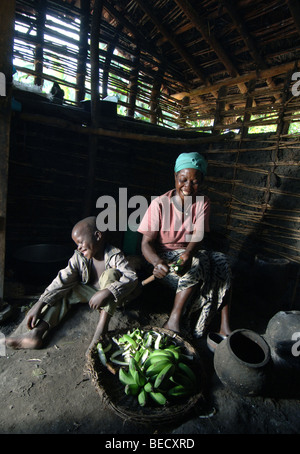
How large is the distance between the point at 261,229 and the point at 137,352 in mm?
3044

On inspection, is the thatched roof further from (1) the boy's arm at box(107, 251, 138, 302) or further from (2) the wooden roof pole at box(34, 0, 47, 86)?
(1) the boy's arm at box(107, 251, 138, 302)

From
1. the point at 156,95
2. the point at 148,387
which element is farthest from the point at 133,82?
the point at 148,387

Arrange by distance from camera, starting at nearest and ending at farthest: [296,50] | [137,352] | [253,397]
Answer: [253,397], [137,352], [296,50]

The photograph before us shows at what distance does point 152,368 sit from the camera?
186 cm

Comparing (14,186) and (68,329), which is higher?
(14,186)

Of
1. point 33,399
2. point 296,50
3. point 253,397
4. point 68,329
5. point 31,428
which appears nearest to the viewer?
point 31,428

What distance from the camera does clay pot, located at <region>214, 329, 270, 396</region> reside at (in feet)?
5.83

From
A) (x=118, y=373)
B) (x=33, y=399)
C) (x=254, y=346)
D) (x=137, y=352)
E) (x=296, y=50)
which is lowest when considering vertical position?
(x=33, y=399)

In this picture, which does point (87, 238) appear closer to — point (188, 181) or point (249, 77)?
point (188, 181)

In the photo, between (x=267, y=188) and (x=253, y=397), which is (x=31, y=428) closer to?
(x=253, y=397)

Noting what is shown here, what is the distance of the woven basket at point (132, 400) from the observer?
1.60 metres

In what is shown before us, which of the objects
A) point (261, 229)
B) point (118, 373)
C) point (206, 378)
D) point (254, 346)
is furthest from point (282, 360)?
point (261, 229)

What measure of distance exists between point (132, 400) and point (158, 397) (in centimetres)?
20

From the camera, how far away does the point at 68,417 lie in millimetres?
1689
